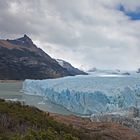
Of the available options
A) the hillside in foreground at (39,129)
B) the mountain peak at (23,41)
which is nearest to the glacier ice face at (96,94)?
the hillside in foreground at (39,129)

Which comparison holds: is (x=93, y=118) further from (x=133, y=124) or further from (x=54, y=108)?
(x=54, y=108)

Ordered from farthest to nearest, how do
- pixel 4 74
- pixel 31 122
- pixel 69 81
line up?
pixel 4 74 → pixel 69 81 → pixel 31 122

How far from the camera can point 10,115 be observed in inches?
292

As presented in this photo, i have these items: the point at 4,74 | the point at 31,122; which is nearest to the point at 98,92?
the point at 31,122

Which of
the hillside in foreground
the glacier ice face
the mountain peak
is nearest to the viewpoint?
the hillside in foreground

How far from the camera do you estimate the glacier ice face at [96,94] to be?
17.4 meters

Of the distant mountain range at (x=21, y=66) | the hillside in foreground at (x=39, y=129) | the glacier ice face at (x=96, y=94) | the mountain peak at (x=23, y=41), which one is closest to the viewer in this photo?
the hillside in foreground at (x=39, y=129)

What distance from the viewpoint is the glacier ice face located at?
57.0 feet

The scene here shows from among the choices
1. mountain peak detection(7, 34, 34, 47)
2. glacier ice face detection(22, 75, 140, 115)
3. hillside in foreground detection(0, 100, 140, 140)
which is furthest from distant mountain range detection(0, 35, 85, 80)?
hillside in foreground detection(0, 100, 140, 140)

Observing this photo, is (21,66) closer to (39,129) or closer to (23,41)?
(23,41)

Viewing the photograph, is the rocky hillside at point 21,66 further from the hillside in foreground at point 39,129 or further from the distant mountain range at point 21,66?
the hillside in foreground at point 39,129

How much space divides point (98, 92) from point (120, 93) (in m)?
1.13

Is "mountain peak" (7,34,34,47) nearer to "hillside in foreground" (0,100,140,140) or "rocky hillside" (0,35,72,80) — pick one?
"rocky hillside" (0,35,72,80)

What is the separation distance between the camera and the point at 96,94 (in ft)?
58.2
